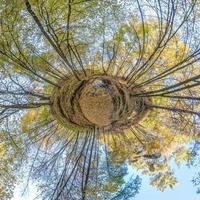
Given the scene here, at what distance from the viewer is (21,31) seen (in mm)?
7684

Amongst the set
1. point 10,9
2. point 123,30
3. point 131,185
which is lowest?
point 131,185

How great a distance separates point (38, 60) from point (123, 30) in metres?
1.64

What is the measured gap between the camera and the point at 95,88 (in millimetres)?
7770

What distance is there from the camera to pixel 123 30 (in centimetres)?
849

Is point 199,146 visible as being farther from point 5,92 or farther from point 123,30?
point 5,92

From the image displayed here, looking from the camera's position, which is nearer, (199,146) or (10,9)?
(10,9)

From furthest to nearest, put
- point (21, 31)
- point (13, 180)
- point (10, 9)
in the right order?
point (13, 180) < point (21, 31) < point (10, 9)

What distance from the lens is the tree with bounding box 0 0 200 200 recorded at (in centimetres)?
760

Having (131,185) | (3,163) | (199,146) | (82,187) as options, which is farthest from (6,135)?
(199,146)

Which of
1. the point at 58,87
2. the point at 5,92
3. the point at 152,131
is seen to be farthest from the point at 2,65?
the point at 152,131

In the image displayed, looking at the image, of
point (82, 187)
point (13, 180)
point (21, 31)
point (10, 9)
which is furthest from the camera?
point (13, 180)

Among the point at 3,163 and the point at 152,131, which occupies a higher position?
the point at 152,131

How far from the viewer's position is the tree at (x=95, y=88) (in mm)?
7598

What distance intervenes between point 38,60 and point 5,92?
873mm
